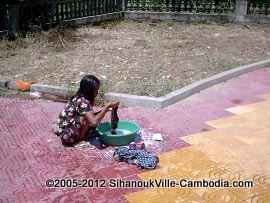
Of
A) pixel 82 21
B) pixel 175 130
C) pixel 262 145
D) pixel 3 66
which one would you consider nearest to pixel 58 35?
pixel 82 21

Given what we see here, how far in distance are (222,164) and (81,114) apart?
186cm

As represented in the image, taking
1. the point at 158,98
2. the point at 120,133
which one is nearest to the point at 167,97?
the point at 158,98

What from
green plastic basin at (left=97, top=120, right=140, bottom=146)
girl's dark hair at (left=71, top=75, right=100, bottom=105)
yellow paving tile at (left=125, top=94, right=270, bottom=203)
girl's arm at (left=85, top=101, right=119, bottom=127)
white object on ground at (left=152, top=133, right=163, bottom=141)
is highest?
girl's dark hair at (left=71, top=75, right=100, bottom=105)

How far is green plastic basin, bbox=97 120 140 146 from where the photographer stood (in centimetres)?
519

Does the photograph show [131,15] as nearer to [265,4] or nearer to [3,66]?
[265,4]

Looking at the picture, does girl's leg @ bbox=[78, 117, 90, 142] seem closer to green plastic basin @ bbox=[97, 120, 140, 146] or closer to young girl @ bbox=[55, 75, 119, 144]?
young girl @ bbox=[55, 75, 119, 144]

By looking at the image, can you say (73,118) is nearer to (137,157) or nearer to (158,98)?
(137,157)

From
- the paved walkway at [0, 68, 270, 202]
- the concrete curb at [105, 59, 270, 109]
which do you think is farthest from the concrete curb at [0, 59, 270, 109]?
the paved walkway at [0, 68, 270, 202]

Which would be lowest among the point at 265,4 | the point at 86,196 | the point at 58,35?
the point at 86,196

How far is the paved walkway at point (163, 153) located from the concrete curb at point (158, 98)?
136 mm

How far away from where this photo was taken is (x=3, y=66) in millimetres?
8812

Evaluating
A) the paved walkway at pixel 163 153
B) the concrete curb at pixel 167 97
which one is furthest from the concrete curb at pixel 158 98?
the paved walkway at pixel 163 153

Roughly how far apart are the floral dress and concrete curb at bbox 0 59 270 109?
1703 mm

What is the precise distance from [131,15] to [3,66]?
6.75m
